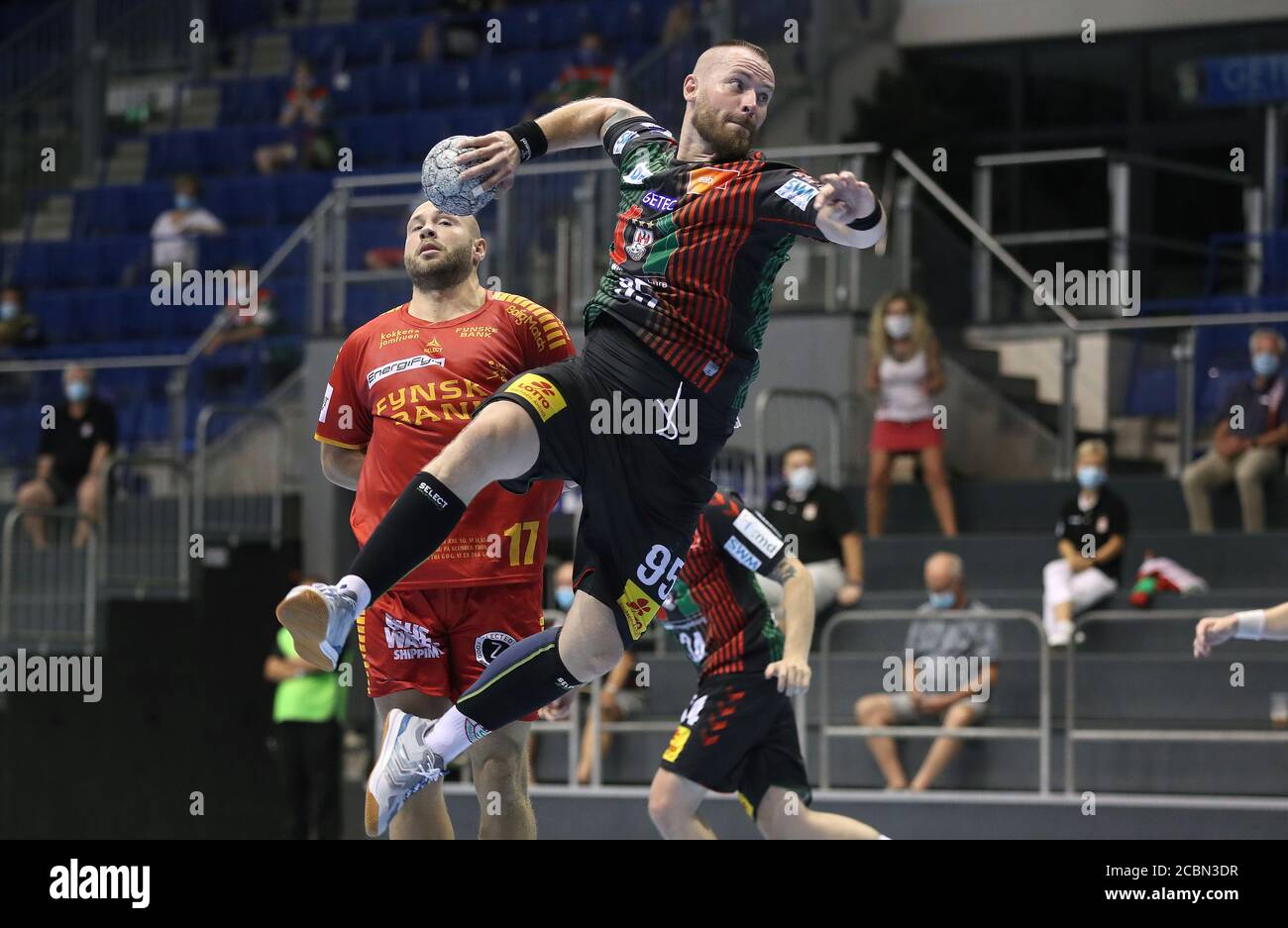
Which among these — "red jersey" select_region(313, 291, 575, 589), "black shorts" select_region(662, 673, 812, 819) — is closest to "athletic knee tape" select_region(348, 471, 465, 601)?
"red jersey" select_region(313, 291, 575, 589)

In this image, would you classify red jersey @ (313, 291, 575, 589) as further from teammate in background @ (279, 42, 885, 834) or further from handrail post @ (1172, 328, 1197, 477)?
handrail post @ (1172, 328, 1197, 477)

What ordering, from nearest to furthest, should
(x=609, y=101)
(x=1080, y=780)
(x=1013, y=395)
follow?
(x=609, y=101) → (x=1080, y=780) → (x=1013, y=395)

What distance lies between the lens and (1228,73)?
16.4 meters

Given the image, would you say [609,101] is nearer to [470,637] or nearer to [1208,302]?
[470,637]

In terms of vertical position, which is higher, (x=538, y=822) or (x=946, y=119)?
(x=946, y=119)

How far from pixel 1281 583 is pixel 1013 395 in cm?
273

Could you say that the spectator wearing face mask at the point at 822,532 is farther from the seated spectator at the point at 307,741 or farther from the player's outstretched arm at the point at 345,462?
the player's outstretched arm at the point at 345,462

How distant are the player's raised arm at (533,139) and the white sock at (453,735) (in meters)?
1.53

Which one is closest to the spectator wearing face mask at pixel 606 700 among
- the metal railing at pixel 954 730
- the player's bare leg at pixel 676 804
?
the metal railing at pixel 954 730

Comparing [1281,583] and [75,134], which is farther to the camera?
[75,134]

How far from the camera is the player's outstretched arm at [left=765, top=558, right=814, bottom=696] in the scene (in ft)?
24.2

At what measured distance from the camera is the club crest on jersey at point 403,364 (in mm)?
6148

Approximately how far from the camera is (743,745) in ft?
25.5

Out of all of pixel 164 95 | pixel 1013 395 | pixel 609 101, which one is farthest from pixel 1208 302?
pixel 164 95
